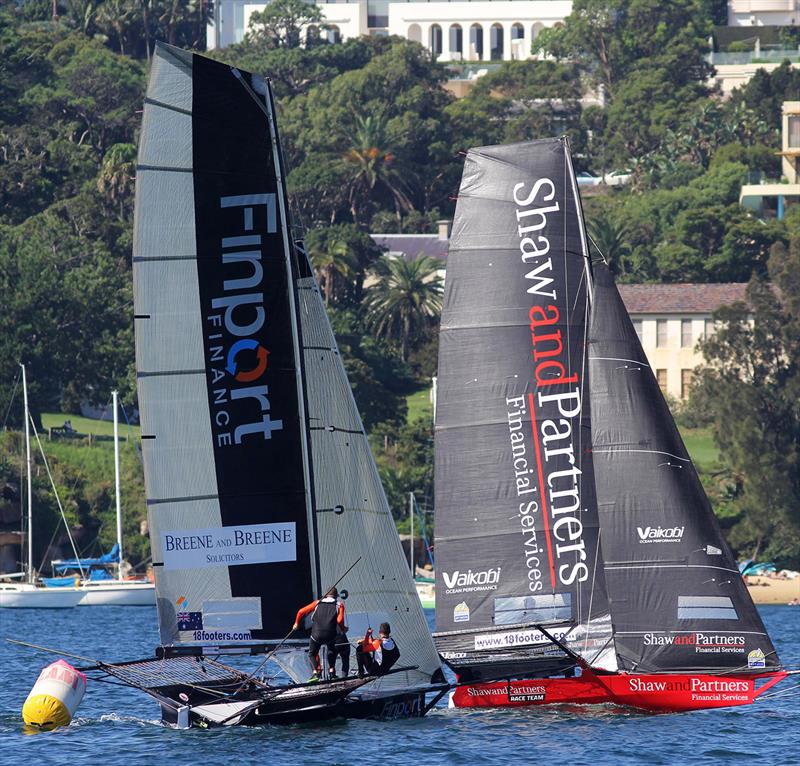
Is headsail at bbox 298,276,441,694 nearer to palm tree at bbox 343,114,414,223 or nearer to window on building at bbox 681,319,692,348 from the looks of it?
window on building at bbox 681,319,692,348

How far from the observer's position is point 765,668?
30031 mm

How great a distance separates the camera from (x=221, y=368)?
27719mm

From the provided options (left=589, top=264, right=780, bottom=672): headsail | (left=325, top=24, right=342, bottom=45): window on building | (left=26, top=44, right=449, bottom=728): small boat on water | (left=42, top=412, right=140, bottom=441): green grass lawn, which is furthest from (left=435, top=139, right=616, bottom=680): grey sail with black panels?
(left=325, top=24, right=342, bottom=45): window on building

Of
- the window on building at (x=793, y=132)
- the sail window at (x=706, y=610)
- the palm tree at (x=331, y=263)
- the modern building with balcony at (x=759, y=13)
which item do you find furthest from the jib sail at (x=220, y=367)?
the modern building with balcony at (x=759, y=13)

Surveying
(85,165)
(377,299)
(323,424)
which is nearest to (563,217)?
(323,424)

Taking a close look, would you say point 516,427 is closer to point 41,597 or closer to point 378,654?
point 378,654

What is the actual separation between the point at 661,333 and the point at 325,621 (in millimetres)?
80390

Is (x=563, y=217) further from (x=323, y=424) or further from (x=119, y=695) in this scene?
(x=119, y=695)

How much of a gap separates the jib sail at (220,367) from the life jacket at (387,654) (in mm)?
1227

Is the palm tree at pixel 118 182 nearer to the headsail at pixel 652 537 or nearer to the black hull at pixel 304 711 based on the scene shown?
the headsail at pixel 652 537

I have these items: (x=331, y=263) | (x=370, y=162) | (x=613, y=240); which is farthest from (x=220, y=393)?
(x=370, y=162)

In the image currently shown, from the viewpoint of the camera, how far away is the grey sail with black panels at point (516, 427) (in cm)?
3081

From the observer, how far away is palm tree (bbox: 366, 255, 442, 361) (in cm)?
11038

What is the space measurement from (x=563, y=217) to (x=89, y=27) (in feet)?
485
